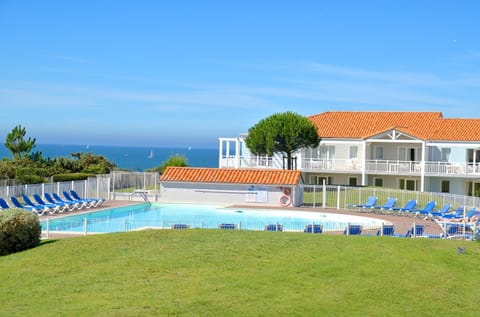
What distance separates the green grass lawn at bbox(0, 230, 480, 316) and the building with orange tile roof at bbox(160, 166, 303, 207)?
66.8ft

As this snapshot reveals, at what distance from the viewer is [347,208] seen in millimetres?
37812

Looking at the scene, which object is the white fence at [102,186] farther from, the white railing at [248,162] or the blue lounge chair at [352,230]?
the blue lounge chair at [352,230]

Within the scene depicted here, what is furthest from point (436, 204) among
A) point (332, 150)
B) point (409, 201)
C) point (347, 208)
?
point (332, 150)

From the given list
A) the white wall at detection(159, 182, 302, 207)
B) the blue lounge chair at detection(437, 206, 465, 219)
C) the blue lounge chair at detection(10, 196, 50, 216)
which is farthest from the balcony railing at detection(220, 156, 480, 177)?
the blue lounge chair at detection(10, 196, 50, 216)

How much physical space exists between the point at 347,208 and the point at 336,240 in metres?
20.5

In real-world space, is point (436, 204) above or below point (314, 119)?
below

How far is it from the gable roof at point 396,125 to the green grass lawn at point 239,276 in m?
35.5

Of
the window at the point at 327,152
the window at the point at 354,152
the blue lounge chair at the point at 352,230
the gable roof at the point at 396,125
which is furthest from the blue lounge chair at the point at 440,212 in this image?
the window at the point at 327,152

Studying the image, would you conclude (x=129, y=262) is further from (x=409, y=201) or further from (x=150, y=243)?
(x=409, y=201)

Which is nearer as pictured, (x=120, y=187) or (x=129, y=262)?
(x=129, y=262)

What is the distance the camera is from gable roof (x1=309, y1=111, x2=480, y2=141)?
52625mm

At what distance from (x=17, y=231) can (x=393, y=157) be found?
39984 mm

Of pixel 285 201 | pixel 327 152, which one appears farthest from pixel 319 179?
pixel 285 201

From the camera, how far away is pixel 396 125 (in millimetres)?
57969
